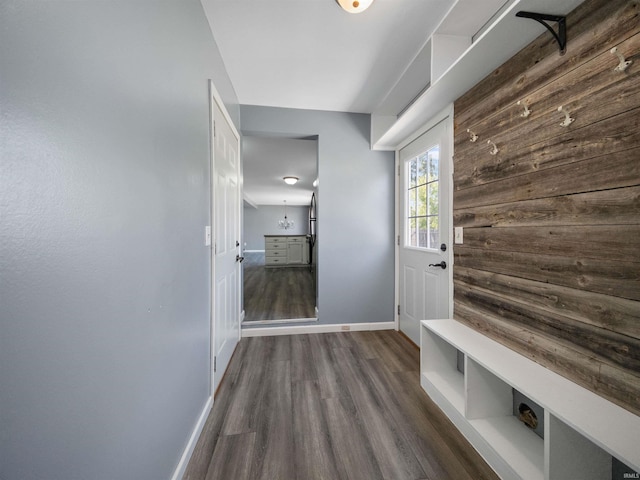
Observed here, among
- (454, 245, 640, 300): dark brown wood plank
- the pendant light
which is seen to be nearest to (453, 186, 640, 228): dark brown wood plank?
(454, 245, 640, 300): dark brown wood plank

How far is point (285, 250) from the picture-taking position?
7477 millimetres

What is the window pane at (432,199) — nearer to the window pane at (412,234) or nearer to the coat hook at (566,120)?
the window pane at (412,234)

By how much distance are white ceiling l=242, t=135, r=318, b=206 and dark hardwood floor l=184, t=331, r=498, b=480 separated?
8.34ft

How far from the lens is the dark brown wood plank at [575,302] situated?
88 cm

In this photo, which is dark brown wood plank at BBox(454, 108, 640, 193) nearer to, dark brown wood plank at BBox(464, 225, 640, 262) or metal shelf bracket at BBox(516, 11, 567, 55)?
dark brown wood plank at BBox(464, 225, 640, 262)

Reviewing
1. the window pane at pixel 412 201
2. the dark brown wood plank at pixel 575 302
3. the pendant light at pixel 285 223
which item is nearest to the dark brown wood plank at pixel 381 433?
the dark brown wood plank at pixel 575 302

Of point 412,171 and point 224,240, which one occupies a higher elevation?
point 412,171

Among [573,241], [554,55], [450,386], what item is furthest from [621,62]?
[450,386]

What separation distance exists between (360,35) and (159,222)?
68.6 inches

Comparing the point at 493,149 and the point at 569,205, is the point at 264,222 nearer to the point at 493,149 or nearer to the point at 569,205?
the point at 493,149

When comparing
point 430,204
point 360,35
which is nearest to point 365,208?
point 430,204

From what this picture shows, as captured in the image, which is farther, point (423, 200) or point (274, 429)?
point (423, 200)

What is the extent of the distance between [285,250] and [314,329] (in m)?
4.85

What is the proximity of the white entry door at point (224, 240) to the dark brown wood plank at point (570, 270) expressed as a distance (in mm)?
1736
